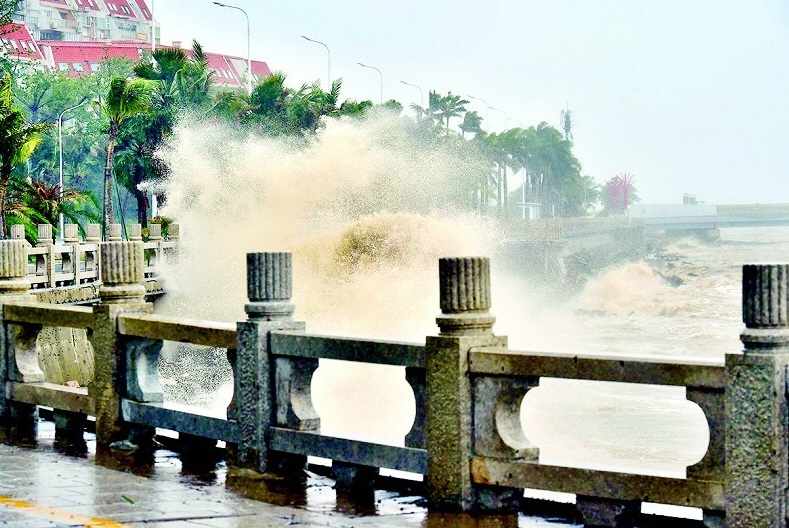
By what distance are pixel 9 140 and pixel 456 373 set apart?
33.1 meters

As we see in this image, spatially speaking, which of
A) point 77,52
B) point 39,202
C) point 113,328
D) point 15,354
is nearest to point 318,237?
point 39,202

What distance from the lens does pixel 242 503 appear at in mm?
7391

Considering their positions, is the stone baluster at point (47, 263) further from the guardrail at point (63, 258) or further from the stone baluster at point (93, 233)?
the stone baluster at point (93, 233)

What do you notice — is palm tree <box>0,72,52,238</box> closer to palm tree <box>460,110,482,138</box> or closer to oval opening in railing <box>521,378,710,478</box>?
oval opening in railing <box>521,378,710,478</box>

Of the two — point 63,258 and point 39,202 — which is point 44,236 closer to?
point 63,258

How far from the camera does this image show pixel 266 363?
8.04m

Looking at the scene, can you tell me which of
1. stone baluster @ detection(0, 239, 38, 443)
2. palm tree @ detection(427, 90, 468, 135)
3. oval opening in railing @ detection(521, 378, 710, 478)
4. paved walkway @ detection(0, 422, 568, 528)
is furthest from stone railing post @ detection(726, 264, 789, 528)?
palm tree @ detection(427, 90, 468, 135)

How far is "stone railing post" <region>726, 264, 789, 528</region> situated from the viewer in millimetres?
5902

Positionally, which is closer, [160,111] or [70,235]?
[70,235]

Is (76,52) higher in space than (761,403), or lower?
higher

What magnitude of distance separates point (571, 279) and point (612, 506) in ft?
344

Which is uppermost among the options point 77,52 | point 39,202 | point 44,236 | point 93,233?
point 77,52

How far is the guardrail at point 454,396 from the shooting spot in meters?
5.96

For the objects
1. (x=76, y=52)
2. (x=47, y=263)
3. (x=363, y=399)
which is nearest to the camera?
(x=47, y=263)
